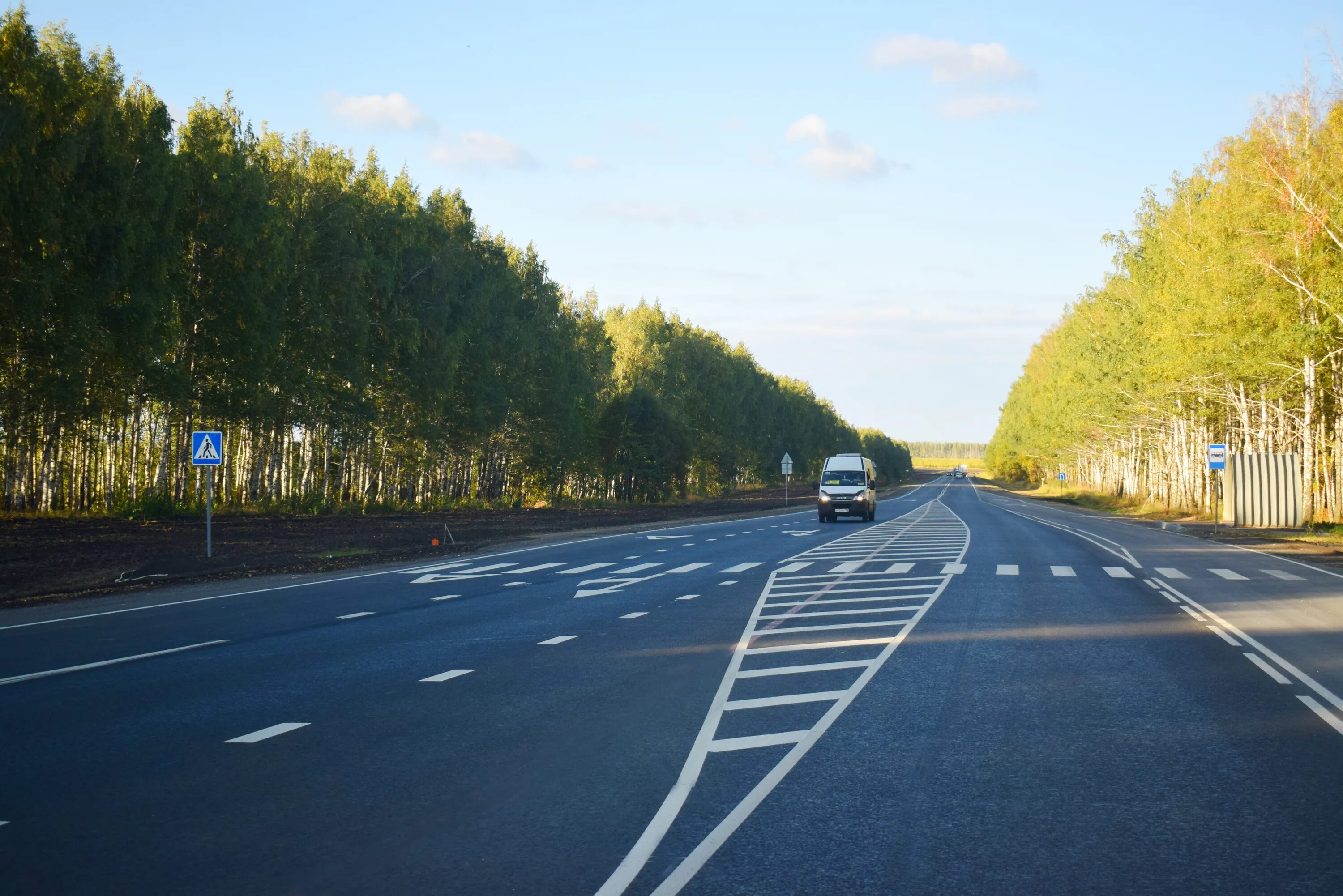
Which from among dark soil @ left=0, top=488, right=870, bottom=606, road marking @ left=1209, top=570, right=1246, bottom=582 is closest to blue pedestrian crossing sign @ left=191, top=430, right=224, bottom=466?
dark soil @ left=0, top=488, right=870, bottom=606

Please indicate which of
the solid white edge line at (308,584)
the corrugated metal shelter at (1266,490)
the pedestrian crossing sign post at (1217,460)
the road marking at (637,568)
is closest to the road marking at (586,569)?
the road marking at (637,568)

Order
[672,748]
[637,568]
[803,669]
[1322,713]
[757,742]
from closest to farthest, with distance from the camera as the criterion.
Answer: [672,748] < [757,742] < [1322,713] < [803,669] < [637,568]

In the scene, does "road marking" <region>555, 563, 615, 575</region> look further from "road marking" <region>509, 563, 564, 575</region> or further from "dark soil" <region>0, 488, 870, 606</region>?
"dark soil" <region>0, 488, 870, 606</region>

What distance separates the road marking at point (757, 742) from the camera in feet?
23.5

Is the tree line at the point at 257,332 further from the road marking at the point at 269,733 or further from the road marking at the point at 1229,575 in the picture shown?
the road marking at the point at 1229,575

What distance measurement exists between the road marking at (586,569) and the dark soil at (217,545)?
485 cm

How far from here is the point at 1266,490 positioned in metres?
40.0

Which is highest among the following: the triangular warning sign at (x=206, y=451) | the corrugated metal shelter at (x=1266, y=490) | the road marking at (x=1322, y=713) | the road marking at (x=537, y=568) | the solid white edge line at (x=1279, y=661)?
the triangular warning sign at (x=206, y=451)

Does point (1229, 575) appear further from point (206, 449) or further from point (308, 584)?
point (206, 449)

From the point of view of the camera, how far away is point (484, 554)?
27.0 meters

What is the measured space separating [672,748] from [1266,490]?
3965 centimetres

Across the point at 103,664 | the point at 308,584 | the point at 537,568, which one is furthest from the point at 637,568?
the point at 103,664

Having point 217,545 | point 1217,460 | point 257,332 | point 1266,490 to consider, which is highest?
point 257,332

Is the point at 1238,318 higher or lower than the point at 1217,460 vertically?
higher
